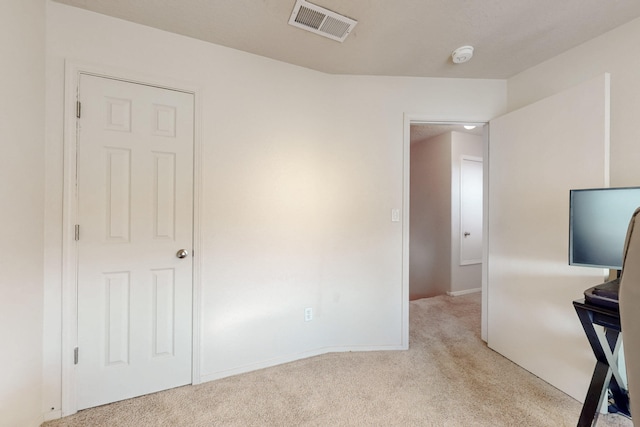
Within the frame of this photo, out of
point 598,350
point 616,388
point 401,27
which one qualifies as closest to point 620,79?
point 401,27

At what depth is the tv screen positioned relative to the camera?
4.26 feet

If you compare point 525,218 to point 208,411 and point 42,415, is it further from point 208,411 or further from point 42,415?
point 42,415

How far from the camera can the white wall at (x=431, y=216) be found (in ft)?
13.5

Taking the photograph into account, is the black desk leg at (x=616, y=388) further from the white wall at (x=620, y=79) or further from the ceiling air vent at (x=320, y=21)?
the ceiling air vent at (x=320, y=21)

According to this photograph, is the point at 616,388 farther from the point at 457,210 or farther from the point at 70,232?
the point at 70,232

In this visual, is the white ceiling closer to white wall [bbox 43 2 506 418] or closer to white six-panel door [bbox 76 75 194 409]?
white wall [bbox 43 2 506 418]

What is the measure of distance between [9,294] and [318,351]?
1924 mm

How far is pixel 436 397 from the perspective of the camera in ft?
5.73

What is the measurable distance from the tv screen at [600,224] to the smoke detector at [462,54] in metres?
1.19

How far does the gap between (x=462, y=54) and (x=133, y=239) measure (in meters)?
2.57

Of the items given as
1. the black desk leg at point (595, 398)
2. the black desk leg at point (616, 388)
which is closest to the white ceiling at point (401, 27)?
the black desk leg at point (616, 388)

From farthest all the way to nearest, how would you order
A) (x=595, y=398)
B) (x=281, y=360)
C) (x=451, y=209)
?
1. (x=451, y=209)
2. (x=281, y=360)
3. (x=595, y=398)

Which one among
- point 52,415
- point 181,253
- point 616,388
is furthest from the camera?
point 181,253

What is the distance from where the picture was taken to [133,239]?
1.74m
